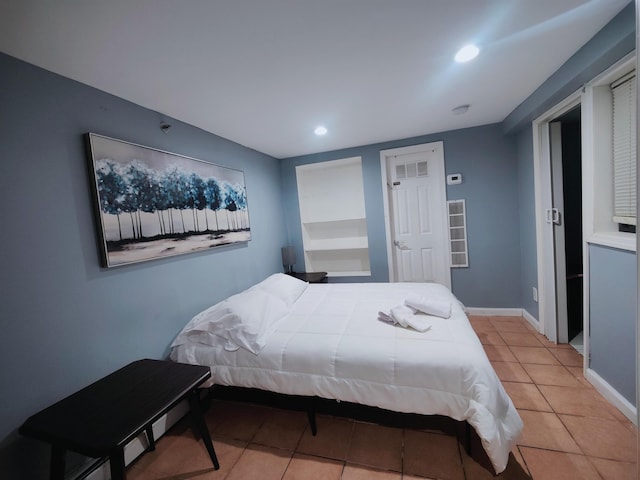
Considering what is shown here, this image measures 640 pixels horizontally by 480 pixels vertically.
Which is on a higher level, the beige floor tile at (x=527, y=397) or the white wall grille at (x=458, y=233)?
the white wall grille at (x=458, y=233)

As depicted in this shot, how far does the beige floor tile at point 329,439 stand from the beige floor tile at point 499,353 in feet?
5.01

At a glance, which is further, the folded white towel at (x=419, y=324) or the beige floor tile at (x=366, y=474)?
the folded white towel at (x=419, y=324)

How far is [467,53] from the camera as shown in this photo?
162cm

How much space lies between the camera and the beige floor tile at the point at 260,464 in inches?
58.6

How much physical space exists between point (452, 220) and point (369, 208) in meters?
1.06

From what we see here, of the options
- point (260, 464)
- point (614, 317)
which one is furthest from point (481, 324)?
point (260, 464)

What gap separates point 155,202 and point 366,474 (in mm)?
2180

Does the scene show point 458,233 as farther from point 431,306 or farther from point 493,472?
point 493,472

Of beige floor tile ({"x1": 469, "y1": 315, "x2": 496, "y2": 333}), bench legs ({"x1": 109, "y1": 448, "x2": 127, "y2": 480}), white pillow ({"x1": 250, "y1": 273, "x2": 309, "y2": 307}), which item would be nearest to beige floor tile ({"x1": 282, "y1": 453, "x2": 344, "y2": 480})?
bench legs ({"x1": 109, "y1": 448, "x2": 127, "y2": 480})

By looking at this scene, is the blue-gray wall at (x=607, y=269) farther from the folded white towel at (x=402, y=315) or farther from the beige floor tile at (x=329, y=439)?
the beige floor tile at (x=329, y=439)

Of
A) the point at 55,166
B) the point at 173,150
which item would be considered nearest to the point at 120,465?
the point at 55,166

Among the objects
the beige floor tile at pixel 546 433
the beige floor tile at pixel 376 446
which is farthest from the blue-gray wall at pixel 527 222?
the beige floor tile at pixel 376 446

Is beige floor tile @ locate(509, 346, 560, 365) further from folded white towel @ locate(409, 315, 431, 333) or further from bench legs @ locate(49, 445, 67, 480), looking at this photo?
bench legs @ locate(49, 445, 67, 480)

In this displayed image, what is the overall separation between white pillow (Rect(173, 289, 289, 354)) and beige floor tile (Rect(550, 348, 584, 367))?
2.49m
